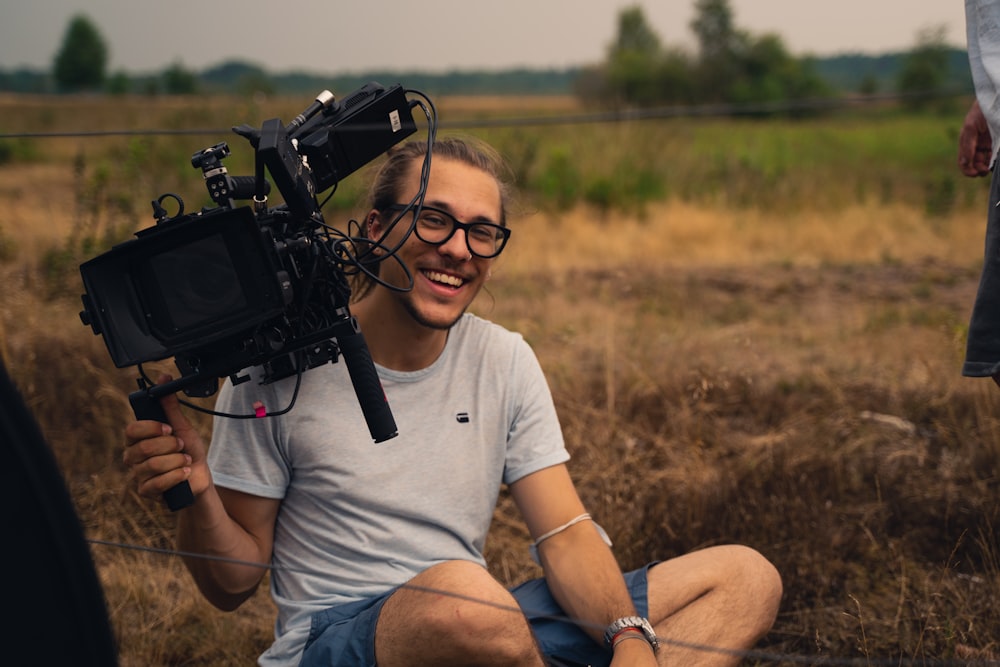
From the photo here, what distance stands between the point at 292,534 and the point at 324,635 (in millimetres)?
229

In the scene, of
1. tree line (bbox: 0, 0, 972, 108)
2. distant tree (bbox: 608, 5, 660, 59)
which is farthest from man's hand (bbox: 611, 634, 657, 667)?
distant tree (bbox: 608, 5, 660, 59)

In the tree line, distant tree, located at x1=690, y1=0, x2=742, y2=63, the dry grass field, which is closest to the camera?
the dry grass field

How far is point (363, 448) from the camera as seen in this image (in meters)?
2.04

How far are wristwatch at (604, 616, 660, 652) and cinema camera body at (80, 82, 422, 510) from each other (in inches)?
28.4

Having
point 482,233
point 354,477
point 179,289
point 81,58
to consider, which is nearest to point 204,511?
point 354,477

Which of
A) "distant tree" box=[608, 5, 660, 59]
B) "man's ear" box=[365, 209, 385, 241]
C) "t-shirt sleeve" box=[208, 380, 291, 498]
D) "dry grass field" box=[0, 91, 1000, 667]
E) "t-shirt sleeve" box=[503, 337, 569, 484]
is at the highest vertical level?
"distant tree" box=[608, 5, 660, 59]

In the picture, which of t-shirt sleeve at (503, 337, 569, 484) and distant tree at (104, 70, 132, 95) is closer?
t-shirt sleeve at (503, 337, 569, 484)

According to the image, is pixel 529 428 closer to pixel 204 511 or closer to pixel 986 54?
pixel 204 511

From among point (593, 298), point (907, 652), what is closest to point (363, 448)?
point (907, 652)

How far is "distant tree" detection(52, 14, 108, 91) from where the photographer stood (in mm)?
67213

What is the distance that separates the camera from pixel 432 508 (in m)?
2.08

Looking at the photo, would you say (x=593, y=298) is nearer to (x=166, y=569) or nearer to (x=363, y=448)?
(x=166, y=569)

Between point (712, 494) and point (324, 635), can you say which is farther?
point (712, 494)

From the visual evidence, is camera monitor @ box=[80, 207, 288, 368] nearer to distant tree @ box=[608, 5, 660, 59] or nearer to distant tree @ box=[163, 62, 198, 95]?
distant tree @ box=[163, 62, 198, 95]
